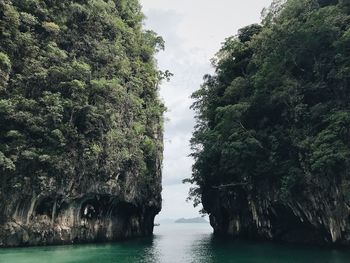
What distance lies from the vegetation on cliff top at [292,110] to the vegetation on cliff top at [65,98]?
7460mm

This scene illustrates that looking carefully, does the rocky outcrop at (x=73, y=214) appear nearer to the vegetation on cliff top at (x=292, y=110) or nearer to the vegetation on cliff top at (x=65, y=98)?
the vegetation on cliff top at (x=65, y=98)

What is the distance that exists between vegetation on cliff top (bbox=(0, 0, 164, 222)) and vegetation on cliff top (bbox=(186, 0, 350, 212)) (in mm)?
7460

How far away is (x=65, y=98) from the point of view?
27.7 metres

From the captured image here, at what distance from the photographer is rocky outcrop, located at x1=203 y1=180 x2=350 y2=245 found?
2259 centimetres

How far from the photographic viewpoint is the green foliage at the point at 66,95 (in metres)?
25.8

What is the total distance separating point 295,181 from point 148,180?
16.5 m

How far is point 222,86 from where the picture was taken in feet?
115

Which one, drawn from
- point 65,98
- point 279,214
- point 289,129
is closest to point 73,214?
point 65,98

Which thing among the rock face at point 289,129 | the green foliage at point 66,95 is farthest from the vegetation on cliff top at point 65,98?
the rock face at point 289,129

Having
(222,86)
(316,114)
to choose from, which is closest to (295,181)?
(316,114)

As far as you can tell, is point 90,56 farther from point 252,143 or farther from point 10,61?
point 252,143

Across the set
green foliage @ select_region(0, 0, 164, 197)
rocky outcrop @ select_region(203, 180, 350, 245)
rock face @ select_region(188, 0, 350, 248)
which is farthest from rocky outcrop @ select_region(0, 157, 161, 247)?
rocky outcrop @ select_region(203, 180, 350, 245)

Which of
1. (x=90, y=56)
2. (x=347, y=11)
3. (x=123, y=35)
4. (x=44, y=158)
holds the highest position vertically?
(x=123, y=35)

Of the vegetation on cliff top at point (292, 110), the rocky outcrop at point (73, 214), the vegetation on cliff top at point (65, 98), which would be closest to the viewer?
the vegetation on cliff top at point (292, 110)
